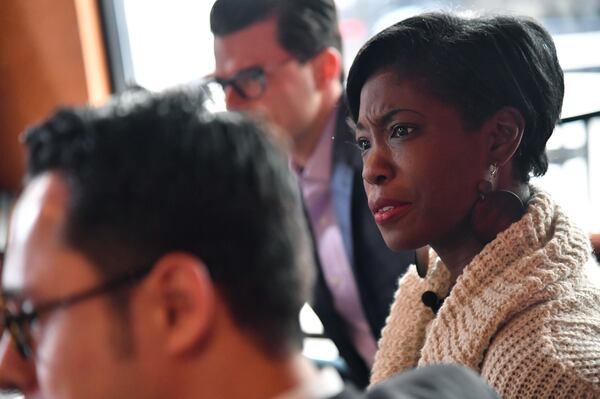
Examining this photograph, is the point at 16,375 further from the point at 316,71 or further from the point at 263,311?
the point at 316,71

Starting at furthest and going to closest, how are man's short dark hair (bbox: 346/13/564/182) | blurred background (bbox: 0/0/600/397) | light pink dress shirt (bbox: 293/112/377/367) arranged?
blurred background (bbox: 0/0/600/397), light pink dress shirt (bbox: 293/112/377/367), man's short dark hair (bbox: 346/13/564/182)

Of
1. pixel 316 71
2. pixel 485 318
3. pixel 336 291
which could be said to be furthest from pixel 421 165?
pixel 316 71

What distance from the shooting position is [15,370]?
0.81 meters

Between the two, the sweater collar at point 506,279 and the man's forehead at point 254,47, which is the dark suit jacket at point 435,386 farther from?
the man's forehead at point 254,47

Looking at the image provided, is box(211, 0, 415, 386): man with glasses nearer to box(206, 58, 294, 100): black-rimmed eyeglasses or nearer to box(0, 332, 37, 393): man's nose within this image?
box(206, 58, 294, 100): black-rimmed eyeglasses

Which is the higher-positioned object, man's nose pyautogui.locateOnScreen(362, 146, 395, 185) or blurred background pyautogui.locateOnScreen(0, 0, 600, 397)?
man's nose pyautogui.locateOnScreen(362, 146, 395, 185)

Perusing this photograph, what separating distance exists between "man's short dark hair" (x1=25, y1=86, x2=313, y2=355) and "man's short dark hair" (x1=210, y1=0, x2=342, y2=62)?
1.30 metres

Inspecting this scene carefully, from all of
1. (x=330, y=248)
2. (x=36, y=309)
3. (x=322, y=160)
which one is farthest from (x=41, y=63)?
(x=36, y=309)

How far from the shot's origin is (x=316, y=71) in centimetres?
208

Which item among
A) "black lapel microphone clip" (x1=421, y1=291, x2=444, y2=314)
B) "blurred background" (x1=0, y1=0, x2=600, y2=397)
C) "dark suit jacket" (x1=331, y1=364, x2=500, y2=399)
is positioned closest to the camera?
"dark suit jacket" (x1=331, y1=364, x2=500, y2=399)

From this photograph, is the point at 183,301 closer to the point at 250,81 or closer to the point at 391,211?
the point at 391,211

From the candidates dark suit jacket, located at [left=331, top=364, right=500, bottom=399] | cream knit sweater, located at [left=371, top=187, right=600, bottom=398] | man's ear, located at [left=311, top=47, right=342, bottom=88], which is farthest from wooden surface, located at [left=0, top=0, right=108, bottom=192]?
dark suit jacket, located at [left=331, top=364, right=500, bottom=399]

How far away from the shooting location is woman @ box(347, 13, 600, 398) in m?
1.14

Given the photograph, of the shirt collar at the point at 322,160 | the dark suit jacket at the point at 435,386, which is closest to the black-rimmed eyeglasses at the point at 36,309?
the dark suit jacket at the point at 435,386
